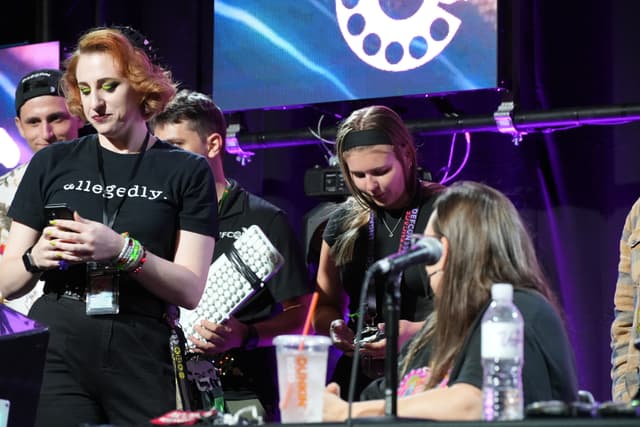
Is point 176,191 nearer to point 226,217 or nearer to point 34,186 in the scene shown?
point 34,186

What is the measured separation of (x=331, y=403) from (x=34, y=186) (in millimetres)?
1136

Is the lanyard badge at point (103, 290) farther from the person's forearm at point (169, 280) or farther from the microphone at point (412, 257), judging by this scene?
the microphone at point (412, 257)

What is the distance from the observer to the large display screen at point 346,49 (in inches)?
181

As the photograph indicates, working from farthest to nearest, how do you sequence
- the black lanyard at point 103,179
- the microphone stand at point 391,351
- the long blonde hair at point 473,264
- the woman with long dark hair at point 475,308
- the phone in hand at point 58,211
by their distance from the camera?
the black lanyard at point 103,179, the phone in hand at point 58,211, the long blonde hair at point 473,264, the woman with long dark hair at point 475,308, the microphone stand at point 391,351

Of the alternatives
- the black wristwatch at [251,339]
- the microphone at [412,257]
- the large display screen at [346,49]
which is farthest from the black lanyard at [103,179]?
the large display screen at [346,49]

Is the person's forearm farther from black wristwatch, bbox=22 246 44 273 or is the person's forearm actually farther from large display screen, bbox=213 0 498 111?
large display screen, bbox=213 0 498 111

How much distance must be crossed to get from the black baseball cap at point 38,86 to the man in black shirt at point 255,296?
394 millimetres

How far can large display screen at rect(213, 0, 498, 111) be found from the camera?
4.59 metres

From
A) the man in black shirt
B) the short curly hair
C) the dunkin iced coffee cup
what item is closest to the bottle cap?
the dunkin iced coffee cup

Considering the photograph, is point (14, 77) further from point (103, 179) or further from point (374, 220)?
point (103, 179)

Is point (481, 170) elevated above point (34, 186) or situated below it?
above

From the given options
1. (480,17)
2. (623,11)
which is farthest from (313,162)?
(623,11)

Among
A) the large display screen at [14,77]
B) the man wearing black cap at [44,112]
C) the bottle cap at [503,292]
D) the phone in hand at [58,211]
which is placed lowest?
the bottle cap at [503,292]

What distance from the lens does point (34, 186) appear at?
2803 mm
